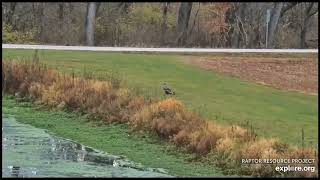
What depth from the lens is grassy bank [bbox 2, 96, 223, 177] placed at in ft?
49.2

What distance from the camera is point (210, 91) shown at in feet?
73.9

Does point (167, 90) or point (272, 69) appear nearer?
point (167, 90)

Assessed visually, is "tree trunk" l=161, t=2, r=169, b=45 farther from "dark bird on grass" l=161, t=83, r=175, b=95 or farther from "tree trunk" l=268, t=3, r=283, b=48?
"dark bird on grass" l=161, t=83, r=175, b=95

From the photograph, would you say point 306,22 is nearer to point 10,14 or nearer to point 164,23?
point 164,23

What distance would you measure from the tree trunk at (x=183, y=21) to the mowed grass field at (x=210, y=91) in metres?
17.2

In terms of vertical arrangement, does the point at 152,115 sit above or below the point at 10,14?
below

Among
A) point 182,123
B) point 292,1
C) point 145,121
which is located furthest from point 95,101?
point 292,1

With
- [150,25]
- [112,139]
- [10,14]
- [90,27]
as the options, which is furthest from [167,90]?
[150,25]

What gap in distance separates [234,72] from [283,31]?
98.5 feet

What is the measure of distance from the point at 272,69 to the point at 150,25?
77.6 ft

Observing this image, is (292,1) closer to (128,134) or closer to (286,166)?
(128,134)

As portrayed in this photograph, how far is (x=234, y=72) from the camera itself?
27.7m

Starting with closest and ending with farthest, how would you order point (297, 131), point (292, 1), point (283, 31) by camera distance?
point (297, 131) → point (292, 1) → point (283, 31)

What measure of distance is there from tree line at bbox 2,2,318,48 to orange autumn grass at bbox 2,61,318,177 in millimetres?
21068
